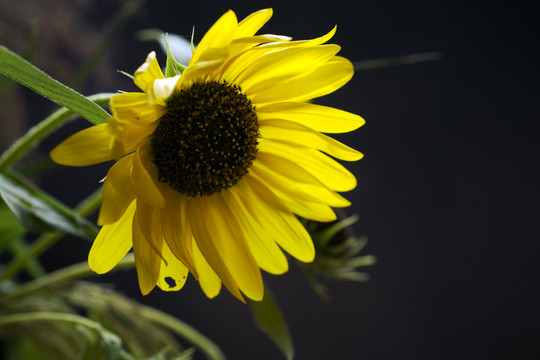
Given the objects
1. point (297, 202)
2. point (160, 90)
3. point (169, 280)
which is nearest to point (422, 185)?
point (169, 280)

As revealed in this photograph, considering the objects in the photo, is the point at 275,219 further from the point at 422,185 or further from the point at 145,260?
the point at 422,185

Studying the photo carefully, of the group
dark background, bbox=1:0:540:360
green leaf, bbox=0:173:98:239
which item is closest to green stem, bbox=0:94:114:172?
green leaf, bbox=0:173:98:239

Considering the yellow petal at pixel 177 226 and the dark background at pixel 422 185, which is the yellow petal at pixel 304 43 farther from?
the dark background at pixel 422 185


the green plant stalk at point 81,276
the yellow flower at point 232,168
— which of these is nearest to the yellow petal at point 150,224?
the yellow flower at point 232,168

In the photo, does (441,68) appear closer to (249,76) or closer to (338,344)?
(338,344)

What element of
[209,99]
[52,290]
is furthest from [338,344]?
[209,99]
